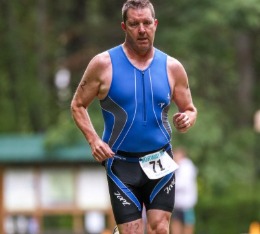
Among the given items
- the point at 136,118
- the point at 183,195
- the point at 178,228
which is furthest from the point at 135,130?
the point at 178,228

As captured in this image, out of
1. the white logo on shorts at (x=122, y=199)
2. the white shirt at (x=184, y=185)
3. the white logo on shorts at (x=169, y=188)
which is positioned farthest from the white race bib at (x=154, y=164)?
the white shirt at (x=184, y=185)

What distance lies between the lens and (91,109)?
29969mm

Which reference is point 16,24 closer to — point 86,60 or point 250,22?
point 86,60

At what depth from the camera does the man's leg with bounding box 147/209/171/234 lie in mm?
9398

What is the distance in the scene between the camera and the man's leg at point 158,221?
30.8 ft

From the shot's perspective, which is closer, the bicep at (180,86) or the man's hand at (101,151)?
the man's hand at (101,151)

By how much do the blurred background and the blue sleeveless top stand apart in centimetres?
1486

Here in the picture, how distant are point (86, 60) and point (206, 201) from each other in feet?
18.5

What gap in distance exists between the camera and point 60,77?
1607 inches

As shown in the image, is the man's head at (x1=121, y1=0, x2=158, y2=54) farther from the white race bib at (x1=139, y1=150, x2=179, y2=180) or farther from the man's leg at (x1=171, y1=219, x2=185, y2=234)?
the man's leg at (x1=171, y1=219, x2=185, y2=234)

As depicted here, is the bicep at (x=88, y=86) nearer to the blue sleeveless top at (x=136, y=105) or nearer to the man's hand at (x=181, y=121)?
the blue sleeveless top at (x=136, y=105)

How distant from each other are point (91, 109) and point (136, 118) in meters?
20.7

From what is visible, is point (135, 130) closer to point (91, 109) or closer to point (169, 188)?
point (169, 188)

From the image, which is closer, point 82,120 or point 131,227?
point 131,227
